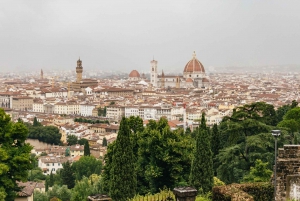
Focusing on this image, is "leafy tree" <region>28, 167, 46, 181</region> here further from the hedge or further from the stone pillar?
the stone pillar

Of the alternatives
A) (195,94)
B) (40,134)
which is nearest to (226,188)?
(40,134)

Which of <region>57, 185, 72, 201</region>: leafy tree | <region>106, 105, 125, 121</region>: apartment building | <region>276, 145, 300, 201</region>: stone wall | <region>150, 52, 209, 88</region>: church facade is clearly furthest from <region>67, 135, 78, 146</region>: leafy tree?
<region>150, 52, 209, 88</region>: church facade

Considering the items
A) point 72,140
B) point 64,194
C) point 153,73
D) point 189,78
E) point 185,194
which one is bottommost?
point 72,140

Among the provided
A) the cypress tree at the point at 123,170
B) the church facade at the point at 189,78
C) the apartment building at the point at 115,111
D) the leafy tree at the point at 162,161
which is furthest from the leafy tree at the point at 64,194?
the church facade at the point at 189,78

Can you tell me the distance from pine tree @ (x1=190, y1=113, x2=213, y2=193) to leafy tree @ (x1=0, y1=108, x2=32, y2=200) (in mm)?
3660

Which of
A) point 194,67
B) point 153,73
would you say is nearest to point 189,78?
point 194,67

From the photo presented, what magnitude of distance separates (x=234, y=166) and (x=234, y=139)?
71.2 inches

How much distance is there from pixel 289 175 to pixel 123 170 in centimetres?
550

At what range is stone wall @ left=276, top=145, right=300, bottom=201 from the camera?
5.47 metres

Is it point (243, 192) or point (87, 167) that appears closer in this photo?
point (243, 192)

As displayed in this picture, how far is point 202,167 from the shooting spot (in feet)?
35.7

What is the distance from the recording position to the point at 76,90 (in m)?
92.0

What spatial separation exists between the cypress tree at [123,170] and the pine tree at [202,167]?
4.23ft

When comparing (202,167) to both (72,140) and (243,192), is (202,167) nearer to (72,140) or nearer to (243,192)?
(243,192)
